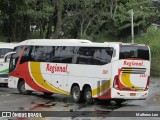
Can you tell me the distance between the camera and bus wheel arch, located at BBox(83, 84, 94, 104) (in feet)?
71.3

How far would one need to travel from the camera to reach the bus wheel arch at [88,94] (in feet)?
71.3

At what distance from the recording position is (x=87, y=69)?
2181 centimetres

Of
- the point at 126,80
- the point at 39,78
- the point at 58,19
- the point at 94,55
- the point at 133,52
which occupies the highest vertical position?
the point at 58,19

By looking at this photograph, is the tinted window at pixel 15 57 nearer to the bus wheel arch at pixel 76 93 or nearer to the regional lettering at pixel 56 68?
the regional lettering at pixel 56 68

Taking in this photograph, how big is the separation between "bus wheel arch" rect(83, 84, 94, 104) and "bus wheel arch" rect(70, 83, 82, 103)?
0.24 meters

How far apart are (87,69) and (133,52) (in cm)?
225

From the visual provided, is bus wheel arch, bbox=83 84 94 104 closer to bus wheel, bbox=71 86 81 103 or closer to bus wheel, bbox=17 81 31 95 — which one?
bus wheel, bbox=71 86 81 103

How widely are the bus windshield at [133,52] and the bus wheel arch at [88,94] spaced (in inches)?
93.0

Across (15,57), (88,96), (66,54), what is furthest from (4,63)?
(88,96)

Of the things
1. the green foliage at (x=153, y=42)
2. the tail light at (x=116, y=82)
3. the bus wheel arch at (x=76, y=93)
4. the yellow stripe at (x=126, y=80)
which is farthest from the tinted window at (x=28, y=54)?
the green foliage at (x=153, y=42)

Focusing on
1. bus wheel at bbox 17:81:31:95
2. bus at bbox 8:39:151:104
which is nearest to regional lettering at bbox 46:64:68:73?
bus at bbox 8:39:151:104

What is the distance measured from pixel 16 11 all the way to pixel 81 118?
26.3 meters

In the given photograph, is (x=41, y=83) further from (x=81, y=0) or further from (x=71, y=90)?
(x=81, y=0)

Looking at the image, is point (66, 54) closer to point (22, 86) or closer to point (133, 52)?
point (133, 52)
